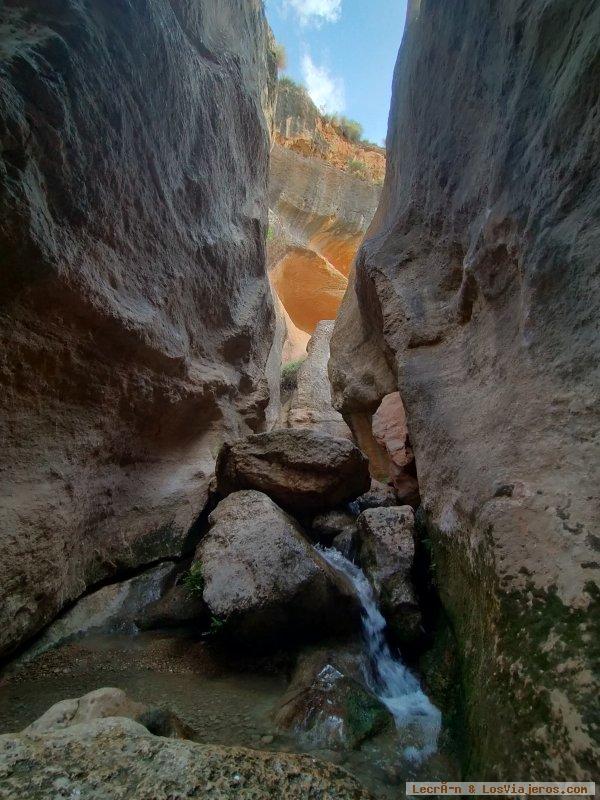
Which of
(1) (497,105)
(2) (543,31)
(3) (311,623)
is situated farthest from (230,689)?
(1) (497,105)

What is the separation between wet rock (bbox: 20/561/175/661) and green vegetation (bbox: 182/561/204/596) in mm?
592

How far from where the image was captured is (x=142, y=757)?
167cm

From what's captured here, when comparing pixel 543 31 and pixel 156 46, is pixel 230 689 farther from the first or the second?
pixel 156 46

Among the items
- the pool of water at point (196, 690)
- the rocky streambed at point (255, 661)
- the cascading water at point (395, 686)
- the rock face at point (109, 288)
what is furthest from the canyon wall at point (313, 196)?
the pool of water at point (196, 690)

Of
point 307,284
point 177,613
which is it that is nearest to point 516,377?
point 177,613

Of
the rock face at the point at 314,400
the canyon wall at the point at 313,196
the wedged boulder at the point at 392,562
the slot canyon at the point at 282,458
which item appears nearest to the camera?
the slot canyon at the point at 282,458

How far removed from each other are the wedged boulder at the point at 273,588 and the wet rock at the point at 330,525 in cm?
117

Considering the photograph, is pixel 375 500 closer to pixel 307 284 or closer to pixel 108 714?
pixel 108 714

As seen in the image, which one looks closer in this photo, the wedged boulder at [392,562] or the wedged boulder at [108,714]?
the wedged boulder at [108,714]

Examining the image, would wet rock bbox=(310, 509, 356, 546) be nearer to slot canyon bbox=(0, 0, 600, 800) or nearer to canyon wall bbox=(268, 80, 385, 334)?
slot canyon bbox=(0, 0, 600, 800)

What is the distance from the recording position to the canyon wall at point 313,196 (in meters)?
17.8

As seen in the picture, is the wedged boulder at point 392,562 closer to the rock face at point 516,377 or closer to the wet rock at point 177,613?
the rock face at point 516,377

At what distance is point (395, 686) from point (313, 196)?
Result: 19089 mm

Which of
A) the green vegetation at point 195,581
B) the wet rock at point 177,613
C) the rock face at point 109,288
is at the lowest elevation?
the wet rock at point 177,613
